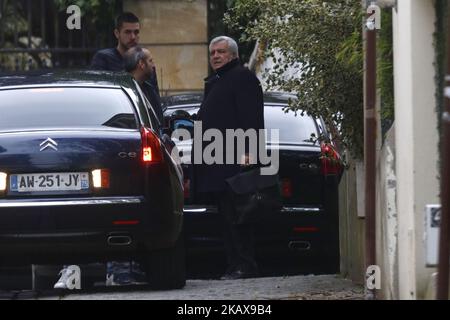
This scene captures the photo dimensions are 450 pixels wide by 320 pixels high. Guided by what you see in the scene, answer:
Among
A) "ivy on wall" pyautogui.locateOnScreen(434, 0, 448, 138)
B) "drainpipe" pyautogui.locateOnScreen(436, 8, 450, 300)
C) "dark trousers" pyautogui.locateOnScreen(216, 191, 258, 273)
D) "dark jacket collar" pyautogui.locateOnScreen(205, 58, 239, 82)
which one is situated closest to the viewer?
"drainpipe" pyautogui.locateOnScreen(436, 8, 450, 300)

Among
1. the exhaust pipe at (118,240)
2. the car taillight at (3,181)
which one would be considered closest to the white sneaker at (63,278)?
the exhaust pipe at (118,240)

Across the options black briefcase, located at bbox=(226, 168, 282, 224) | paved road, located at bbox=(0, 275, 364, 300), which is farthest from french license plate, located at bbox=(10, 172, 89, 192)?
black briefcase, located at bbox=(226, 168, 282, 224)

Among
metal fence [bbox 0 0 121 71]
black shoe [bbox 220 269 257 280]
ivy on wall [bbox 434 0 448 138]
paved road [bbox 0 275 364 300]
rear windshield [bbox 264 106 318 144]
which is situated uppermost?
metal fence [bbox 0 0 121 71]

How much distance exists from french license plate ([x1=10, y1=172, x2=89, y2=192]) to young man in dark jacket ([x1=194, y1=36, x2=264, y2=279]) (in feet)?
7.41

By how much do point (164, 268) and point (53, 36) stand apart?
41.7ft

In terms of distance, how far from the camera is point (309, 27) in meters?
10.9

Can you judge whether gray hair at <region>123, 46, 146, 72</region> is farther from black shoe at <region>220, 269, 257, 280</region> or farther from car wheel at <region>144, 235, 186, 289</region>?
car wheel at <region>144, 235, 186, 289</region>

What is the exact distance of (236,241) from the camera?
1241cm

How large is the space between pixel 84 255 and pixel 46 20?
13.0 metres

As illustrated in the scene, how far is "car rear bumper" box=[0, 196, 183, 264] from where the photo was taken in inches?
406

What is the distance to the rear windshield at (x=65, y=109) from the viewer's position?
35.1 ft

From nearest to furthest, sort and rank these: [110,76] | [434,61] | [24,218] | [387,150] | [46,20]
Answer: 1. [434,61]
2. [387,150]
3. [24,218]
4. [110,76]
5. [46,20]

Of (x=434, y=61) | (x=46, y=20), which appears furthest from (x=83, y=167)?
(x=46, y=20)

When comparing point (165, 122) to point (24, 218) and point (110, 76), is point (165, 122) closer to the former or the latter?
point (110, 76)
